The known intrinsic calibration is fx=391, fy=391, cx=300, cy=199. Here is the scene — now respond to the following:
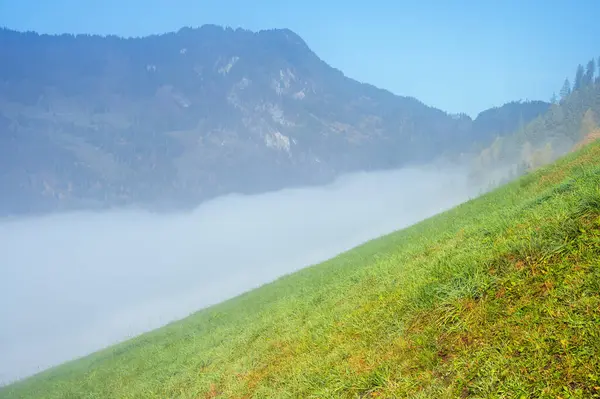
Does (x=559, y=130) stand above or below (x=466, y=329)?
above

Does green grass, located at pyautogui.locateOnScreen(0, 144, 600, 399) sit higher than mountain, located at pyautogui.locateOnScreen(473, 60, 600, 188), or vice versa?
mountain, located at pyautogui.locateOnScreen(473, 60, 600, 188)

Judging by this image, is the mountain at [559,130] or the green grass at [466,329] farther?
the mountain at [559,130]

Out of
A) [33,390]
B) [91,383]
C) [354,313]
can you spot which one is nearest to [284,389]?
[354,313]

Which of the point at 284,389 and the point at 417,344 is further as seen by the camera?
the point at 284,389

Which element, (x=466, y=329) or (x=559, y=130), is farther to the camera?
(x=559, y=130)

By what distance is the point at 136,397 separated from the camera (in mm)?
14680

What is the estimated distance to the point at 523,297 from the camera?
6730 mm

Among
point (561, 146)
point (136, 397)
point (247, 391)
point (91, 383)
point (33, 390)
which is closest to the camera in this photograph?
point (247, 391)

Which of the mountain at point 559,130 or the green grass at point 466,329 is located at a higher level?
the mountain at point 559,130

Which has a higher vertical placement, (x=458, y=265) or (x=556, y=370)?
(x=458, y=265)

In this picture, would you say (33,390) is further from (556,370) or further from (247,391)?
(556,370)

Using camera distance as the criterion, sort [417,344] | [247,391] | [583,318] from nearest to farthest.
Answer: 1. [583,318]
2. [417,344]
3. [247,391]

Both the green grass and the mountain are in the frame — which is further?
the mountain

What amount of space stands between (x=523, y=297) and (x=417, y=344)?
6.67 ft
